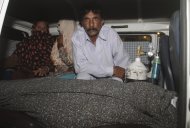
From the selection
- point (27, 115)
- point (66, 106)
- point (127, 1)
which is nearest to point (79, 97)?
point (66, 106)

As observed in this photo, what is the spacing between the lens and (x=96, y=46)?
98.3 inches

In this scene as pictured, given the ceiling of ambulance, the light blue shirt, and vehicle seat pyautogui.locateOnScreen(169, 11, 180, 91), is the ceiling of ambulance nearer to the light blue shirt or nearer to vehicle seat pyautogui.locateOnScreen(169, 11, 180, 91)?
the light blue shirt

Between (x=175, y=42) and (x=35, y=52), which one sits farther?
(x=35, y=52)

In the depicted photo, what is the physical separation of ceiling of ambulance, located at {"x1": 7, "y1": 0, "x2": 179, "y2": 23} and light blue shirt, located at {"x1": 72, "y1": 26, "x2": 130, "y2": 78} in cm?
27

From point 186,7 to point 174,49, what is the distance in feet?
1.41

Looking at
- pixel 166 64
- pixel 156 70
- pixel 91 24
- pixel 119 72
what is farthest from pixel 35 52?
pixel 166 64

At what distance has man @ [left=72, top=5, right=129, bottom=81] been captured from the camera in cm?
243

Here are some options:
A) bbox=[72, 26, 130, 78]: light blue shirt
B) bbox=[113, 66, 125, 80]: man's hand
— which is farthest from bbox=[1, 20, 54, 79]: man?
bbox=[113, 66, 125, 80]: man's hand

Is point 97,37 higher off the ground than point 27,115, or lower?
higher

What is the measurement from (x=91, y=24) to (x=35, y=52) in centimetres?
84

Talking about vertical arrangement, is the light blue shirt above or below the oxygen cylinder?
above

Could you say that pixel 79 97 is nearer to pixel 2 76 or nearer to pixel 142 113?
pixel 142 113

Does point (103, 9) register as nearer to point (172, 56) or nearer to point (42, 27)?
point (42, 27)

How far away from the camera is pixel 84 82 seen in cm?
161
